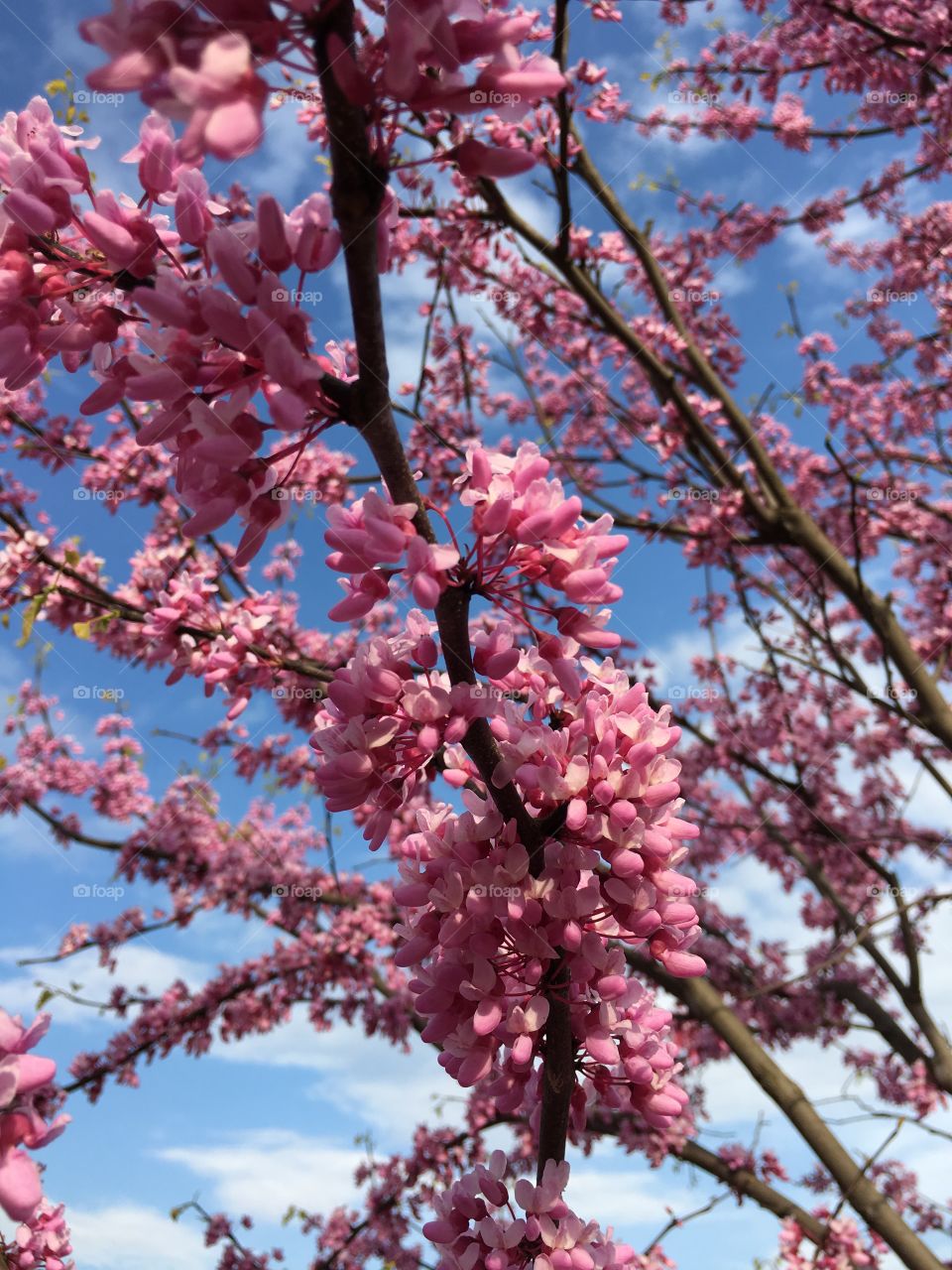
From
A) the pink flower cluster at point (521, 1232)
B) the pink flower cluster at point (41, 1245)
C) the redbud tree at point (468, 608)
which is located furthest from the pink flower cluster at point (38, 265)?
the pink flower cluster at point (41, 1245)

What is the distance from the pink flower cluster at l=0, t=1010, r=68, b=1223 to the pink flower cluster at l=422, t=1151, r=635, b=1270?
2.68 feet

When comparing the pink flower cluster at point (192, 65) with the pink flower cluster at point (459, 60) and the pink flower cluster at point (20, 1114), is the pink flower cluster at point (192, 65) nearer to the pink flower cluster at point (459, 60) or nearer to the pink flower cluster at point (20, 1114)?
the pink flower cluster at point (459, 60)

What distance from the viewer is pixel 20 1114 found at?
3.77 feet

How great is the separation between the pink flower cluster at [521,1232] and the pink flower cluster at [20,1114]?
82cm

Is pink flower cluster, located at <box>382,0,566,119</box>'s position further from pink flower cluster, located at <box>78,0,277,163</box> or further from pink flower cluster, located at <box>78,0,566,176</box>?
pink flower cluster, located at <box>78,0,277,163</box>

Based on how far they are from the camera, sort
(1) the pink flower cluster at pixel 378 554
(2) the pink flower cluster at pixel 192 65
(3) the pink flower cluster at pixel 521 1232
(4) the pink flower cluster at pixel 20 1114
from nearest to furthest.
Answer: (2) the pink flower cluster at pixel 192 65, (4) the pink flower cluster at pixel 20 1114, (1) the pink flower cluster at pixel 378 554, (3) the pink flower cluster at pixel 521 1232

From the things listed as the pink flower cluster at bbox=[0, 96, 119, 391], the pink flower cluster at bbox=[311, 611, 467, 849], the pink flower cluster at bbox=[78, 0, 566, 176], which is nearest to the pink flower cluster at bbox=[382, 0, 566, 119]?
the pink flower cluster at bbox=[78, 0, 566, 176]

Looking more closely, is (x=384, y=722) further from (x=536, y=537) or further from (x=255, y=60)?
(x=255, y=60)

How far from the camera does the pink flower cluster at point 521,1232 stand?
151cm

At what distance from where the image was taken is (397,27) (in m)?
0.96

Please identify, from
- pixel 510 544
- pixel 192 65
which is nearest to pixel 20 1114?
pixel 510 544

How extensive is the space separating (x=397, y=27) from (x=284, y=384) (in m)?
0.42

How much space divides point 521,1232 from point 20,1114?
2.98ft

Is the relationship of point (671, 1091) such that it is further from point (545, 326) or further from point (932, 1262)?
point (545, 326)
